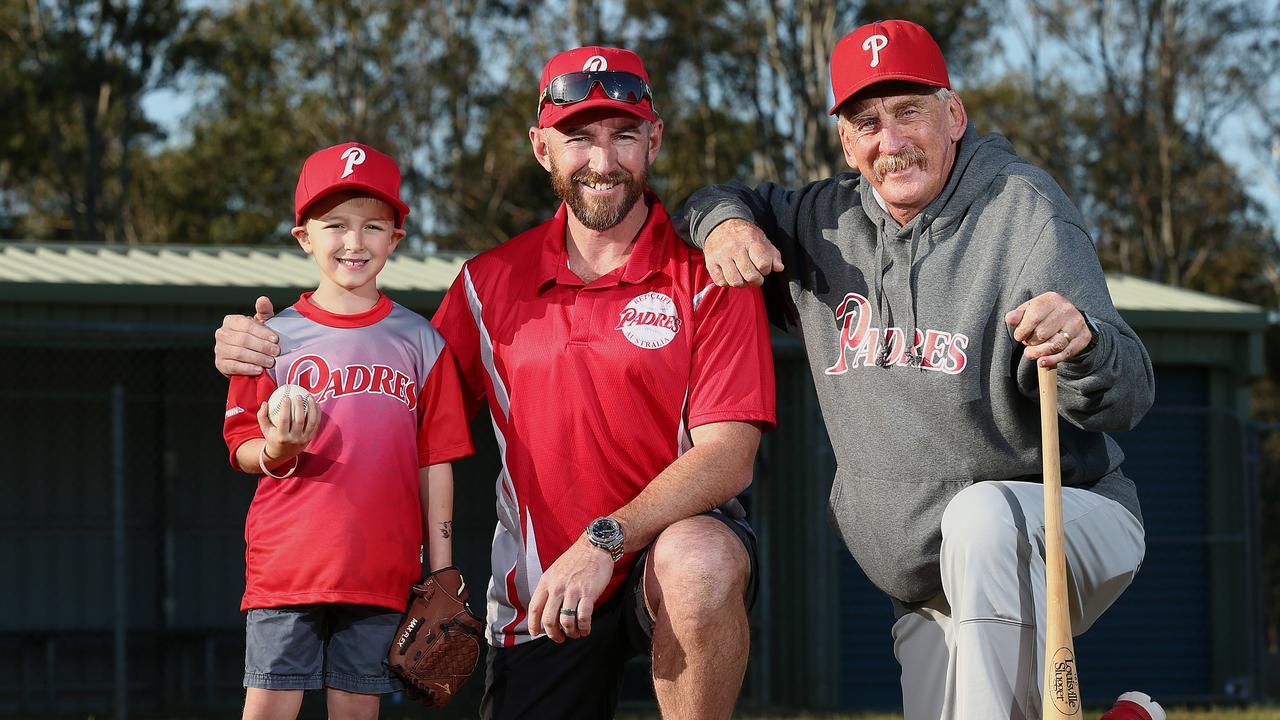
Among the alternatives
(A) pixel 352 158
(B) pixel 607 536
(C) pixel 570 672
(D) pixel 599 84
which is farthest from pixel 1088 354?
(A) pixel 352 158

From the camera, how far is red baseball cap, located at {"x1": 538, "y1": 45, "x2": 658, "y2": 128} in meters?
3.82

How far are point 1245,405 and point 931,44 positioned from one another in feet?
→ 35.0

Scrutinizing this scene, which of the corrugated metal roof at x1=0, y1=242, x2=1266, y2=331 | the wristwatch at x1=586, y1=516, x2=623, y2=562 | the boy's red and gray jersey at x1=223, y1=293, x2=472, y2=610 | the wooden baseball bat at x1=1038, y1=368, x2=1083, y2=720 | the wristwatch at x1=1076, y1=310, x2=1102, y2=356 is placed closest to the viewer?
the wooden baseball bat at x1=1038, y1=368, x2=1083, y2=720

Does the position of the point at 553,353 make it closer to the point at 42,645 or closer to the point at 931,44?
the point at 931,44

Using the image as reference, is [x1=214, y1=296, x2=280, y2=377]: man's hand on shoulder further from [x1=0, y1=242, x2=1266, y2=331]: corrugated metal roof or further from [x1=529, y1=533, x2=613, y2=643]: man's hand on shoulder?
[x1=0, y1=242, x2=1266, y2=331]: corrugated metal roof

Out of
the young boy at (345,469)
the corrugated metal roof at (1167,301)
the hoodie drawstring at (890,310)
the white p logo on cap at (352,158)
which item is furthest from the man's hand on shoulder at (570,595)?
the corrugated metal roof at (1167,301)

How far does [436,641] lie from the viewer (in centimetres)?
371

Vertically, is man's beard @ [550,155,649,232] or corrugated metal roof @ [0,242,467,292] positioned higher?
Answer: corrugated metal roof @ [0,242,467,292]

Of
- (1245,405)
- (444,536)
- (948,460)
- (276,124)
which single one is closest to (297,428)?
(444,536)

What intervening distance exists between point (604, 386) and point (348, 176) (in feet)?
2.76

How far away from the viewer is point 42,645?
37.7 feet

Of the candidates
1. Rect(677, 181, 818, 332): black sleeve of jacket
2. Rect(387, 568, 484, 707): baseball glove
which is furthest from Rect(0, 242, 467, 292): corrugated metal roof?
Rect(387, 568, 484, 707): baseball glove

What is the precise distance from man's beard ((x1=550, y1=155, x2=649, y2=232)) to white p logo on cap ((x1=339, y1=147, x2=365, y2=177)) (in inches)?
20.4

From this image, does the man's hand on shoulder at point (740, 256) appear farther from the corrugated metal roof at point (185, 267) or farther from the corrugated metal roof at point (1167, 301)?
the corrugated metal roof at point (1167, 301)
